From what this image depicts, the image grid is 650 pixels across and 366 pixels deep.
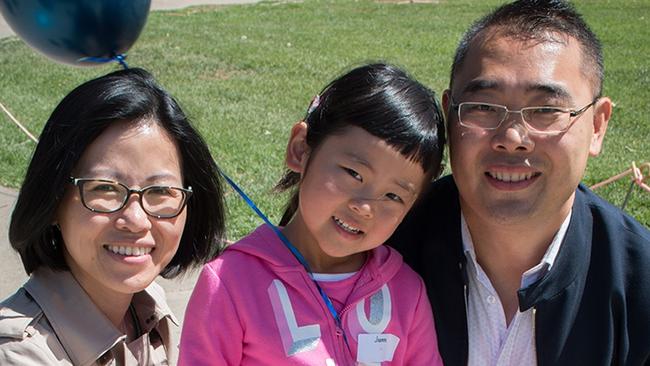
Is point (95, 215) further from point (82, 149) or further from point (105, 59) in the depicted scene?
point (105, 59)

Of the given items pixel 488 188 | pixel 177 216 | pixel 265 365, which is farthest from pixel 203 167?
pixel 488 188

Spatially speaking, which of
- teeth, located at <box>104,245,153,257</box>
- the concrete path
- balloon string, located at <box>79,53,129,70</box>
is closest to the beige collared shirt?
teeth, located at <box>104,245,153,257</box>

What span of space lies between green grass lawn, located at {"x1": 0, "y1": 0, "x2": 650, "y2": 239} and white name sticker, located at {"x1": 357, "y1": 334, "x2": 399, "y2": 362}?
222 centimetres

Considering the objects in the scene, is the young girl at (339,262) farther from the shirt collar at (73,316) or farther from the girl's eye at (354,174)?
the shirt collar at (73,316)

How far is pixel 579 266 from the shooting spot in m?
2.56

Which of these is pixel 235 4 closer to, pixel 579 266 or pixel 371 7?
pixel 371 7

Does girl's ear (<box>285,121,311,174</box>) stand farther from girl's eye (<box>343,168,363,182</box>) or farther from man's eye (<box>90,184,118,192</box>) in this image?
man's eye (<box>90,184,118,192</box>)

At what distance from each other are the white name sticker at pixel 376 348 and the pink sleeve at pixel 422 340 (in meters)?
0.10

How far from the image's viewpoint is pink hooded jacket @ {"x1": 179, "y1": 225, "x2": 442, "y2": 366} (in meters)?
2.32

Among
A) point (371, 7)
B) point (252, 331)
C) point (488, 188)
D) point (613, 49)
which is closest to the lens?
point (252, 331)

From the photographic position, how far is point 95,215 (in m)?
2.26

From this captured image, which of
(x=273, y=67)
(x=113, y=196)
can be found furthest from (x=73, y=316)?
(x=273, y=67)

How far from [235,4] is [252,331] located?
15.5m

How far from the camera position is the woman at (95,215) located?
7.43 ft
